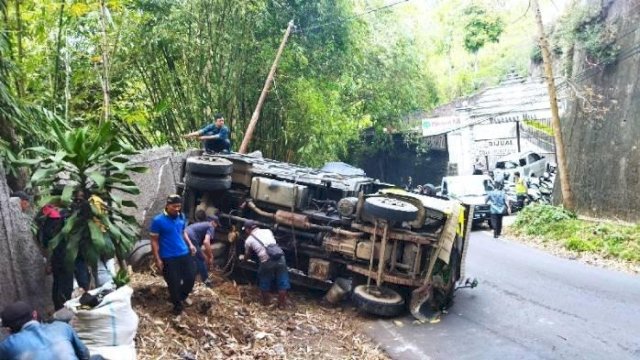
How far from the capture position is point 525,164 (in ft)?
82.8

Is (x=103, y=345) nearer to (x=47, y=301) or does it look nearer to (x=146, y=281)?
(x=47, y=301)

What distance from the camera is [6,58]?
6.36 m

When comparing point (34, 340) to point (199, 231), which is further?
point (199, 231)

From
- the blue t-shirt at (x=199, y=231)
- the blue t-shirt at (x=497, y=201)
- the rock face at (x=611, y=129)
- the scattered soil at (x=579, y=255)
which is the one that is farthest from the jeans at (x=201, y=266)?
the rock face at (x=611, y=129)

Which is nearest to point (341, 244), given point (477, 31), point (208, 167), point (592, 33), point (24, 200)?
point (208, 167)

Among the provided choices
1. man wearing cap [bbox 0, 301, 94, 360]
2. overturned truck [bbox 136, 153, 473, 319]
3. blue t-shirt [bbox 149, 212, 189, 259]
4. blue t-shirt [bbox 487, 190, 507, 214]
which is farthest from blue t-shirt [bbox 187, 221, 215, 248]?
blue t-shirt [bbox 487, 190, 507, 214]

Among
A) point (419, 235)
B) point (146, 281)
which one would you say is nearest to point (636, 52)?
point (419, 235)

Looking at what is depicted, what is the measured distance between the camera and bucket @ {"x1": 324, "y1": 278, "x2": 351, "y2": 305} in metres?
8.38

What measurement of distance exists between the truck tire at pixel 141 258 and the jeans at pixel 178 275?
196 centimetres

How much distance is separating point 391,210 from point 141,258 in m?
3.81

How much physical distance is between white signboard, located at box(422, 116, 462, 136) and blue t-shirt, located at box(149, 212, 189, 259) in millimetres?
22457

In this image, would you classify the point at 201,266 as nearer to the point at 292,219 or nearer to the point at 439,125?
the point at 292,219

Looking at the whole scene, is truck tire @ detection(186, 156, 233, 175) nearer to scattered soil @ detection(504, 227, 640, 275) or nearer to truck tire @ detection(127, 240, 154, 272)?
truck tire @ detection(127, 240, 154, 272)

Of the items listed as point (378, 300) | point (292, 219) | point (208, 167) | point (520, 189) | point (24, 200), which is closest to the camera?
point (24, 200)
